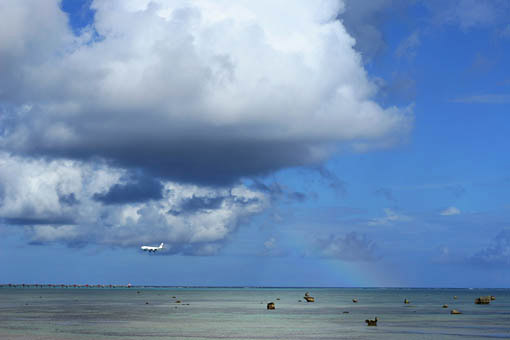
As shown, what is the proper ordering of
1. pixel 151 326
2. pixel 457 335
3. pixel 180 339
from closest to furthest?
pixel 180 339 < pixel 457 335 < pixel 151 326

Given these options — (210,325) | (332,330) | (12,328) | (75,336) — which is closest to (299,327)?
(332,330)

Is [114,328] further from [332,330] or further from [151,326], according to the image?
[332,330]

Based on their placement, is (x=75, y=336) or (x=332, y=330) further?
(x=332, y=330)

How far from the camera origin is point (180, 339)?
73750 millimetres

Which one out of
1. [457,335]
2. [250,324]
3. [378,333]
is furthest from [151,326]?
[457,335]

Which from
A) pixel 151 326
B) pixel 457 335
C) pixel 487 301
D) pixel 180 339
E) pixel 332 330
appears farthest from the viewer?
pixel 487 301

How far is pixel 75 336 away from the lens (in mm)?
76000

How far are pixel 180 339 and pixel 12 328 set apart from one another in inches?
1132

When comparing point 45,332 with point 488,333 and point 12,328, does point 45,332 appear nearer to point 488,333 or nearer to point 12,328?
point 12,328

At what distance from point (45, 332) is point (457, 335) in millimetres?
53024

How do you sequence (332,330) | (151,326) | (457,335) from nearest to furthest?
1. (457,335)
2. (332,330)
3. (151,326)

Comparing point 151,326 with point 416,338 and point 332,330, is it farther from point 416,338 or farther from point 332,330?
point 416,338

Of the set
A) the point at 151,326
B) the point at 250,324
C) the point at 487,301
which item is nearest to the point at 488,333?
the point at 250,324

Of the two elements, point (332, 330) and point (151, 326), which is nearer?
point (332, 330)
